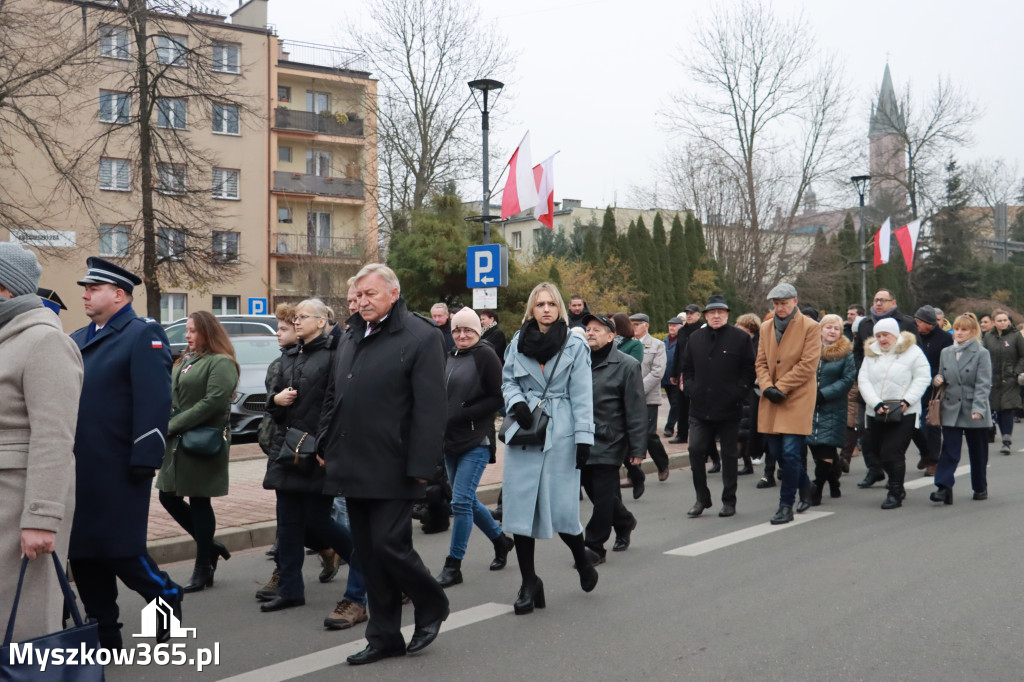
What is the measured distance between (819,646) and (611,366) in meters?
2.74

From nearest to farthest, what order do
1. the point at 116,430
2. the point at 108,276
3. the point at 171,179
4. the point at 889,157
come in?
the point at 116,430
the point at 108,276
the point at 171,179
the point at 889,157

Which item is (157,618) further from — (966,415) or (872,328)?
(872,328)

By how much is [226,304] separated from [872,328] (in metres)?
36.6

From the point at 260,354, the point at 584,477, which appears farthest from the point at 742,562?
the point at 260,354

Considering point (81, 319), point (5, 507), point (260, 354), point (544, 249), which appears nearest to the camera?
point (5, 507)

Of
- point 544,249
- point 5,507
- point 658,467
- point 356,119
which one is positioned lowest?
point 658,467

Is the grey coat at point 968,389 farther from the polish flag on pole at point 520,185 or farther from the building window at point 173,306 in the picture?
the building window at point 173,306

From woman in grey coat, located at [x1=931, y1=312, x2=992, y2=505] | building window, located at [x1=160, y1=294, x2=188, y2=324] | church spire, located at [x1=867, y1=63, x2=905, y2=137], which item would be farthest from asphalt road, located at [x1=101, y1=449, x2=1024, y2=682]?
church spire, located at [x1=867, y1=63, x2=905, y2=137]

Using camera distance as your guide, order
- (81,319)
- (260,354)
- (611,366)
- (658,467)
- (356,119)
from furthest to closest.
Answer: (356,119)
(81,319)
(260,354)
(658,467)
(611,366)

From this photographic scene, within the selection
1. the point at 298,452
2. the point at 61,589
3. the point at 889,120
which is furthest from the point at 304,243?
the point at 61,589

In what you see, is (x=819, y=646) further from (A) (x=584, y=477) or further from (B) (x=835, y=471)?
(B) (x=835, y=471)

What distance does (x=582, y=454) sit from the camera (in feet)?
19.9

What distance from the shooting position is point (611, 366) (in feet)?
24.0

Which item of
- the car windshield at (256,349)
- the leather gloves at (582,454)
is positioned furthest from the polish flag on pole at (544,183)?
the leather gloves at (582,454)
